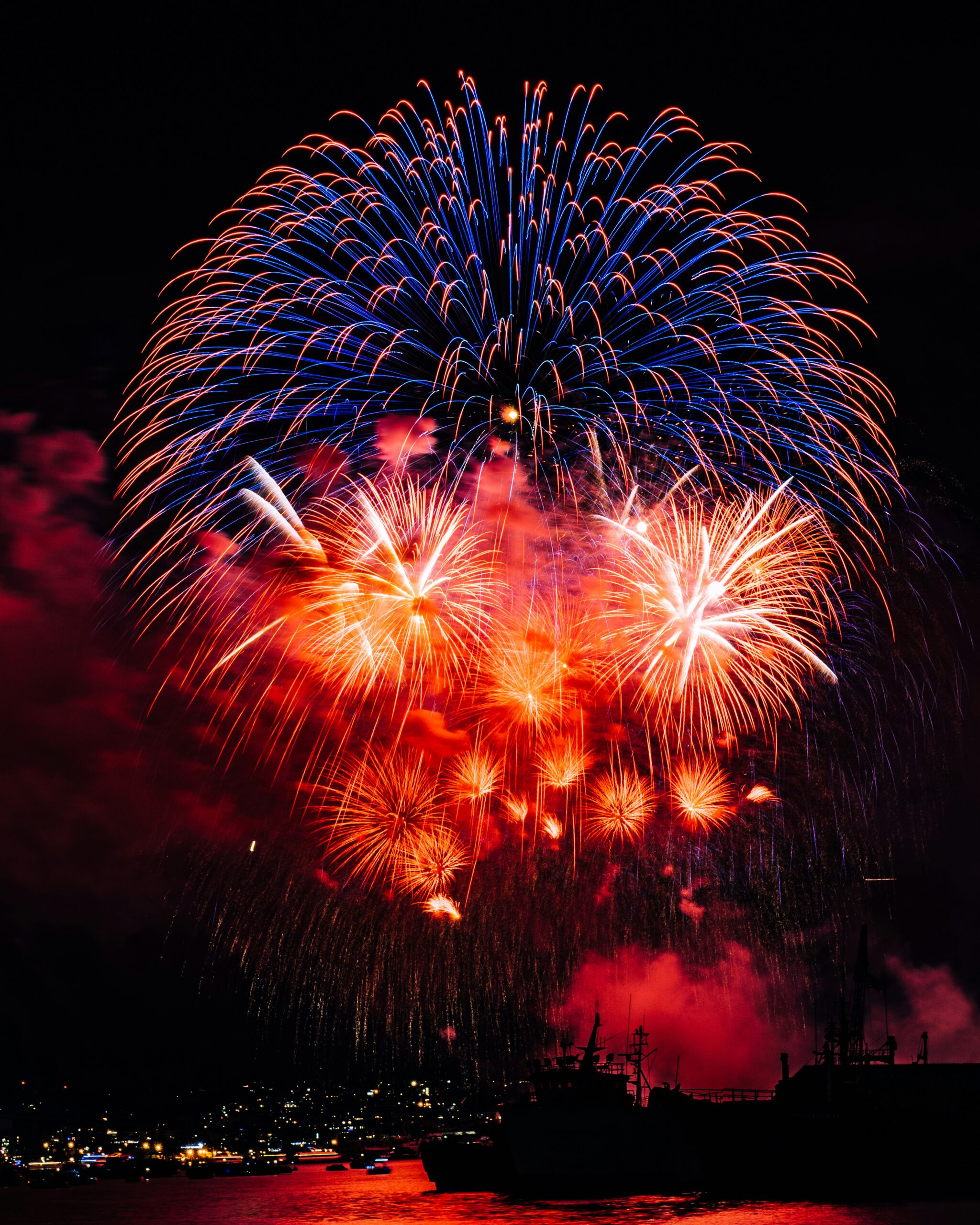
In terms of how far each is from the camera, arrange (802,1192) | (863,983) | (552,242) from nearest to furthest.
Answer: (552,242) → (802,1192) → (863,983)

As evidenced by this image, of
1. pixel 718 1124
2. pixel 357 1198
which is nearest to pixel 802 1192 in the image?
pixel 718 1124

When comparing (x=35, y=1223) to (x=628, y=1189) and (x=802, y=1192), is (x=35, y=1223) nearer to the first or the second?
(x=628, y=1189)

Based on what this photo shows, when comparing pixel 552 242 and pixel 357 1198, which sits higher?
pixel 552 242

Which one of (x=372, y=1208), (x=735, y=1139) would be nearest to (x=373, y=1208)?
(x=372, y=1208)

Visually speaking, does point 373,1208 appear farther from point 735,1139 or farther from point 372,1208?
point 735,1139
